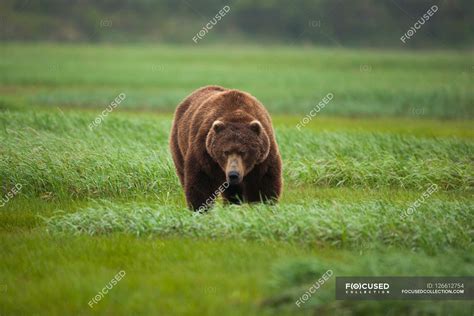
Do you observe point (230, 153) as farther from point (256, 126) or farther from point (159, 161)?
point (159, 161)

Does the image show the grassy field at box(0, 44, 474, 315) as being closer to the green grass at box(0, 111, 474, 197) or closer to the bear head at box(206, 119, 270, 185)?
the green grass at box(0, 111, 474, 197)

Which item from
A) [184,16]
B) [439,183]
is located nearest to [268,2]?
[184,16]

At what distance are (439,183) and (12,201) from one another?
6.86 metres

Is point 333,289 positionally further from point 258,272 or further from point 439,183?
point 439,183

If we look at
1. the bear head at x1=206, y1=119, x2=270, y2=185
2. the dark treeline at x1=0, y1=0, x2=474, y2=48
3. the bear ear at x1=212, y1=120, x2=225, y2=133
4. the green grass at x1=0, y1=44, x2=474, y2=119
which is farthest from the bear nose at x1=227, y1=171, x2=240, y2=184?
the dark treeline at x1=0, y1=0, x2=474, y2=48

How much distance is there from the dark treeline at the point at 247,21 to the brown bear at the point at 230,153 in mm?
71574

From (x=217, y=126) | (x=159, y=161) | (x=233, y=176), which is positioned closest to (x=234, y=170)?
(x=233, y=176)

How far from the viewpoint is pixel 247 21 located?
91250 millimetres

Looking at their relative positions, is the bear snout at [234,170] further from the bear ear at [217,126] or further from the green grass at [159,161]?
the green grass at [159,161]

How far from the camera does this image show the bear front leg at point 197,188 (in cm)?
820

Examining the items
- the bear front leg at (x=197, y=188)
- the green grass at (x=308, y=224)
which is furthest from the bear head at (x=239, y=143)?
the green grass at (x=308, y=224)

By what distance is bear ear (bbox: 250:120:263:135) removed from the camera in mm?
7785

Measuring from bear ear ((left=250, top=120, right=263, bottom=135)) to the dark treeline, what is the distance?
72.4 metres

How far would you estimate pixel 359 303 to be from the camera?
17.6 feet
